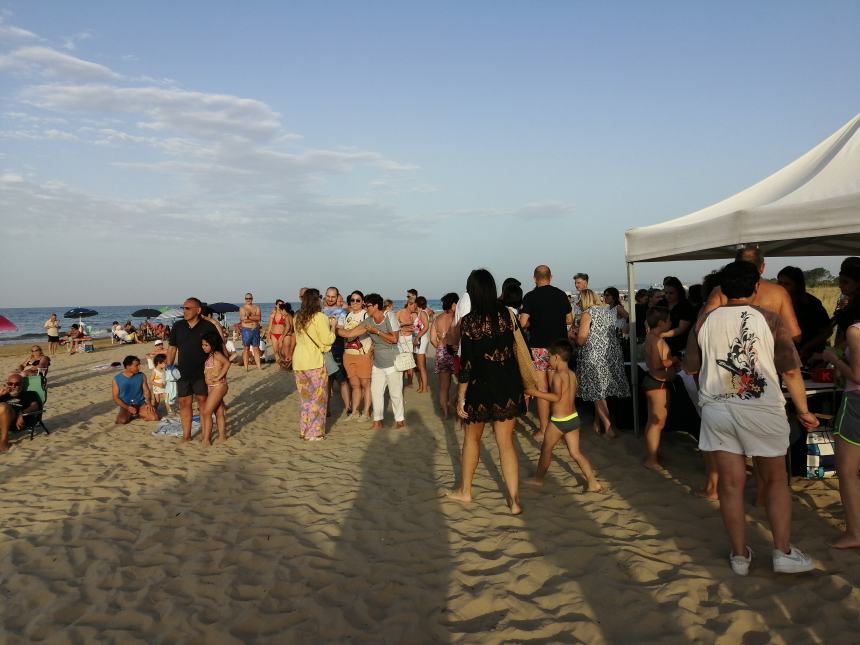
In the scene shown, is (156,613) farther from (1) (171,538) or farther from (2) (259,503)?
(2) (259,503)

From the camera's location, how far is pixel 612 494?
175 inches

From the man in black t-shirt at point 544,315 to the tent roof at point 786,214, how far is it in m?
0.85

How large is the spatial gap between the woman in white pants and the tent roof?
2747 mm

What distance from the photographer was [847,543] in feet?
10.9

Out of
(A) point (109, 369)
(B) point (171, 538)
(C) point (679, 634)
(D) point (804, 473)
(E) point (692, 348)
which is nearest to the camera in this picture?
(C) point (679, 634)

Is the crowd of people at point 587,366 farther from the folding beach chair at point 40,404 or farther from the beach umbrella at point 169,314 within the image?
the beach umbrella at point 169,314

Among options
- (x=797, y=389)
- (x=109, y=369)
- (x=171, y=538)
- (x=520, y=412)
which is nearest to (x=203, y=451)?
(x=171, y=538)

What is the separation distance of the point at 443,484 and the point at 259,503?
152 cm

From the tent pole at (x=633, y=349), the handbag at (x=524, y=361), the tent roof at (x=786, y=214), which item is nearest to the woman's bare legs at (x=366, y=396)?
the tent pole at (x=633, y=349)

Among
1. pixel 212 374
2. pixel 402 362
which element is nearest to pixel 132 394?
pixel 212 374

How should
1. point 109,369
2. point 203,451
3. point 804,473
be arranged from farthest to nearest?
point 109,369
point 203,451
point 804,473

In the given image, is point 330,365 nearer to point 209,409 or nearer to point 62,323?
point 209,409

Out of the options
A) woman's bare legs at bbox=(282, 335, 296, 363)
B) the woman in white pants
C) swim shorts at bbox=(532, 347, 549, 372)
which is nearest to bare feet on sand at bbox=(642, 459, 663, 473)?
swim shorts at bbox=(532, 347, 549, 372)

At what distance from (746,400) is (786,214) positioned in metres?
2.11
